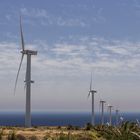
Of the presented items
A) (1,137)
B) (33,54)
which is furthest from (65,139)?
(33,54)

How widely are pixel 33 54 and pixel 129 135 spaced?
158 feet

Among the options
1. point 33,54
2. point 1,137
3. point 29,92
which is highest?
point 33,54

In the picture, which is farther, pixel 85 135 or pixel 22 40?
pixel 22 40

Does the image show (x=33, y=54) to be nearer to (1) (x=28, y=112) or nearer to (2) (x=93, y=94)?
(1) (x=28, y=112)

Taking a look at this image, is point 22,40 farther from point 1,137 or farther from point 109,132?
point 109,132

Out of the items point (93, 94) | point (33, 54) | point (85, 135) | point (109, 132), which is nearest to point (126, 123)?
point (109, 132)

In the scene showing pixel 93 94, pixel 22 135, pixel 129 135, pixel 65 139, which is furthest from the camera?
pixel 93 94

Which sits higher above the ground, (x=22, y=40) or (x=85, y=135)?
(x=22, y=40)

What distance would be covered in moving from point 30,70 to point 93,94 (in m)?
31.4

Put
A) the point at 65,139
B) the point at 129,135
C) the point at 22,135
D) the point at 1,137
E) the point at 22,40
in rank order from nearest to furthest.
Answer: the point at 129,135 < the point at 65,139 < the point at 1,137 < the point at 22,135 < the point at 22,40

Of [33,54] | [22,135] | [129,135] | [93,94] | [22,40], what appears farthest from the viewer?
[93,94]

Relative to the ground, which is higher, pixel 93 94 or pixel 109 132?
pixel 93 94

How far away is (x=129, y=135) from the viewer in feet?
124

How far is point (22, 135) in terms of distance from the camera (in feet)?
178
